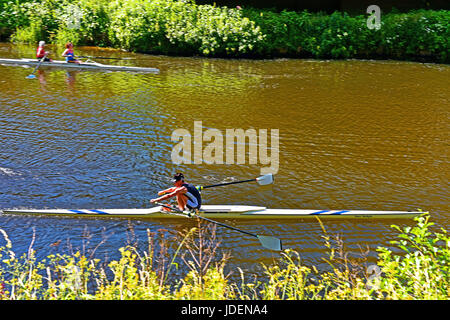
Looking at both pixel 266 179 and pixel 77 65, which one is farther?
pixel 77 65

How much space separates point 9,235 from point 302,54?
1954cm

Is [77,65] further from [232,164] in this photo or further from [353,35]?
[353,35]

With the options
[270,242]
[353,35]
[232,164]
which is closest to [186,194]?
[270,242]

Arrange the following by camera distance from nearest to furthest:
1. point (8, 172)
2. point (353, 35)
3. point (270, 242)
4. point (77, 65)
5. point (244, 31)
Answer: point (270, 242)
point (8, 172)
point (77, 65)
point (244, 31)
point (353, 35)

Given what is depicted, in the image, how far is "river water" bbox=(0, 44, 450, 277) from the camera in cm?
1016

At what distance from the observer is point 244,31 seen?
2502cm

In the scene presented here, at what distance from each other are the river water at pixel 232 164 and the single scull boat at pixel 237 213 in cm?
15

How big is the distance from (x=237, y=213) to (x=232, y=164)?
285cm

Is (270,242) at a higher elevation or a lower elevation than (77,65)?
lower

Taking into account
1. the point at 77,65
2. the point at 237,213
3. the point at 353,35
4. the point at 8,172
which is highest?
the point at 353,35

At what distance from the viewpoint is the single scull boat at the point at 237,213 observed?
10.3 m

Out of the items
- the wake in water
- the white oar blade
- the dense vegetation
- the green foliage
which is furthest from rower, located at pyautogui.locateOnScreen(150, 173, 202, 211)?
the green foliage

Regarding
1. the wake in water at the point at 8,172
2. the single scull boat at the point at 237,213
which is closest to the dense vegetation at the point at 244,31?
the wake in water at the point at 8,172

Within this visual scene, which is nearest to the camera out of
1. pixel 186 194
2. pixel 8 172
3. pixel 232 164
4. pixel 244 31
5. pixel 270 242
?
pixel 270 242
